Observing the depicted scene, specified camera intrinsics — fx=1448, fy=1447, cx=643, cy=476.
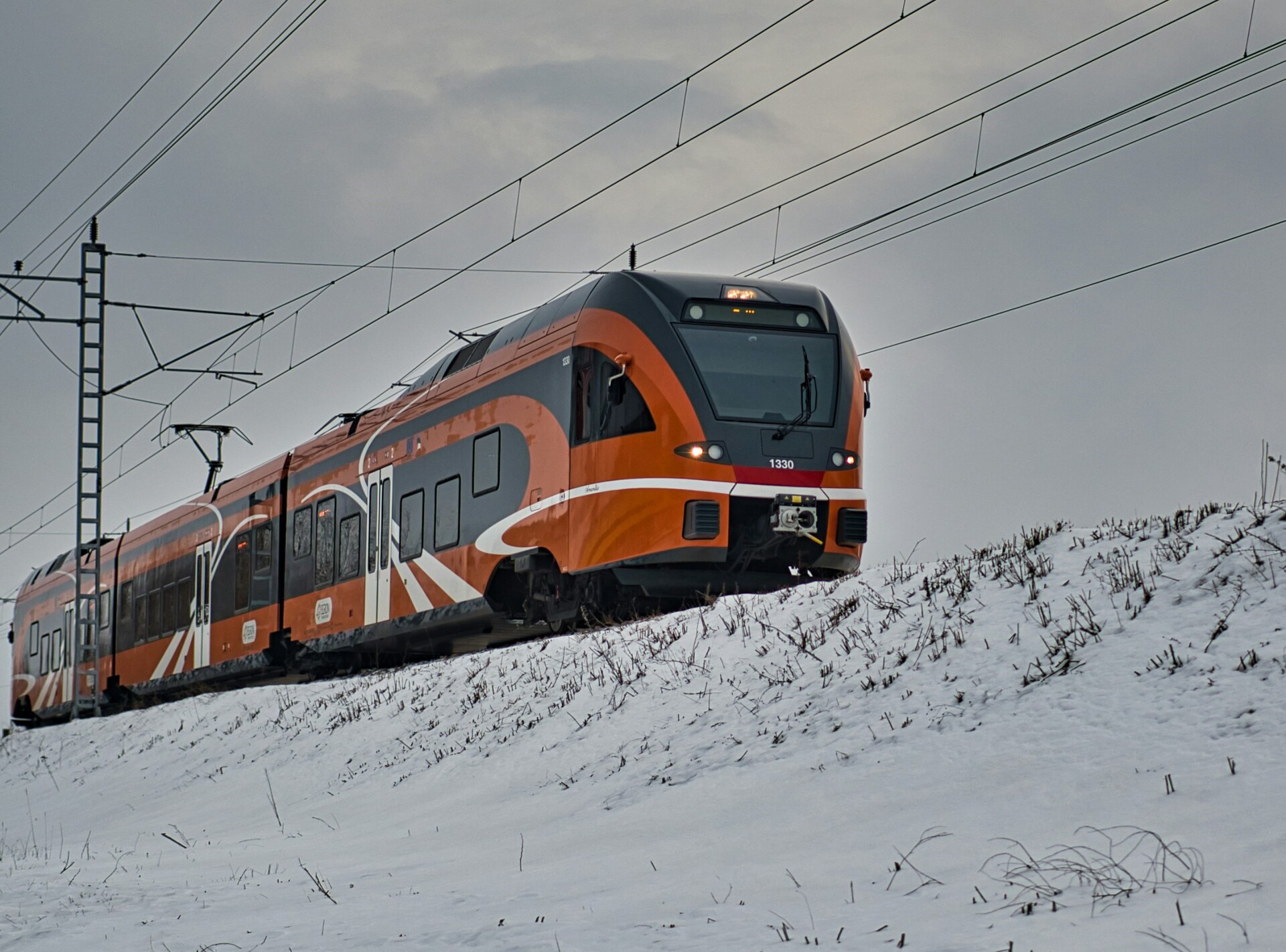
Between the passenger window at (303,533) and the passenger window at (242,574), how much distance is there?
1935mm

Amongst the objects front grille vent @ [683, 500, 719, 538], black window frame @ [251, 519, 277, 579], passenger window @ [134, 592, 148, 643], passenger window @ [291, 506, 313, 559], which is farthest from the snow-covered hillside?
passenger window @ [134, 592, 148, 643]

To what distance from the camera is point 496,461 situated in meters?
15.9

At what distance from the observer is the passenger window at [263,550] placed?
73.0 ft

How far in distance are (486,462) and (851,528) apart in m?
4.26

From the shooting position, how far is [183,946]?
637 cm

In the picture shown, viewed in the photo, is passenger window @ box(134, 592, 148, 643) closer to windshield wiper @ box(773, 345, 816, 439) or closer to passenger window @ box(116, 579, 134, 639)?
passenger window @ box(116, 579, 134, 639)

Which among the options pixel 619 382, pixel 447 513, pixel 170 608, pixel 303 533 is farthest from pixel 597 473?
pixel 170 608

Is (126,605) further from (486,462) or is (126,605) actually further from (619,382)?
(619,382)

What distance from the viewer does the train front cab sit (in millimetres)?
13500

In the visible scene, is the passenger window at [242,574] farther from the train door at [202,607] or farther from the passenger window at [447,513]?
the passenger window at [447,513]

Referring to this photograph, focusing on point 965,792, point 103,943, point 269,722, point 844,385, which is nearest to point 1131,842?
point 965,792

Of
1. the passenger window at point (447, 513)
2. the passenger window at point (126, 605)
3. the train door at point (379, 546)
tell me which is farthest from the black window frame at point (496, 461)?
the passenger window at point (126, 605)

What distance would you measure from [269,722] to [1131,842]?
13.1 m

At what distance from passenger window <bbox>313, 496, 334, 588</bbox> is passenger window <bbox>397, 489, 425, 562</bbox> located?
227cm
